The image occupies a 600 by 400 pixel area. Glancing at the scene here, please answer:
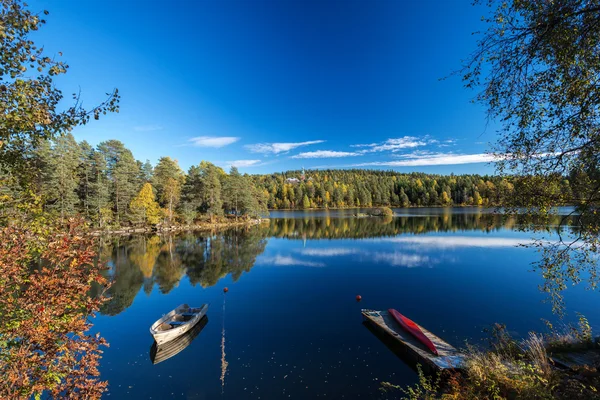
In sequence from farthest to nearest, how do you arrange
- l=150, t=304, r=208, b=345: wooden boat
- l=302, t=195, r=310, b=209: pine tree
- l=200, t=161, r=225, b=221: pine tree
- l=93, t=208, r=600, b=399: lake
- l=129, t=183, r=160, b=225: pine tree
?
l=302, t=195, r=310, b=209: pine tree < l=200, t=161, r=225, b=221: pine tree < l=129, t=183, r=160, b=225: pine tree < l=150, t=304, r=208, b=345: wooden boat < l=93, t=208, r=600, b=399: lake

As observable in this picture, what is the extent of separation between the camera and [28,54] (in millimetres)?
5121

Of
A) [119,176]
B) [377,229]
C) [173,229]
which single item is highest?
[119,176]

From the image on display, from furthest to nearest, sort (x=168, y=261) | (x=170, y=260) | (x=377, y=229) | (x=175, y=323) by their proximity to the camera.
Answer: (x=377, y=229) → (x=170, y=260) → (x=168, y=261) → (x=175, y=323)

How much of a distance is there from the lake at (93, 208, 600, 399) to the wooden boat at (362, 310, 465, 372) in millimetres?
729

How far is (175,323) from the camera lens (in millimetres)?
16406

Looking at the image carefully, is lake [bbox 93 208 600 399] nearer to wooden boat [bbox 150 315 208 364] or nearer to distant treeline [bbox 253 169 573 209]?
wooden boat [bbox 150 315 208 364]

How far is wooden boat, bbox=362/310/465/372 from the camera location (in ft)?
38.9

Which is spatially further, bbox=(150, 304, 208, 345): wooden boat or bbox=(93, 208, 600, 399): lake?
bbox=(150, 304, 208, 345): wooden boat

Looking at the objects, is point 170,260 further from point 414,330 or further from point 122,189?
point 122,189

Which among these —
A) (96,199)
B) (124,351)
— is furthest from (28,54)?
(96,199)

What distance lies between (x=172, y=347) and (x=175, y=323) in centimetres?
158

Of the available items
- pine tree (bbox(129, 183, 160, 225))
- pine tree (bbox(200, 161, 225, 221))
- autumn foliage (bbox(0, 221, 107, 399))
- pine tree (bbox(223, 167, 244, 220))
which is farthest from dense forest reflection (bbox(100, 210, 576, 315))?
pine tree (bbox(223, 167, 244, 220))

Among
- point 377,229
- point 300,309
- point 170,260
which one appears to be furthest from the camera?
point 377,229

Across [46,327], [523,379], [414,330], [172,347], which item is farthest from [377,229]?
[46,327]
